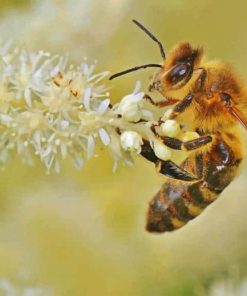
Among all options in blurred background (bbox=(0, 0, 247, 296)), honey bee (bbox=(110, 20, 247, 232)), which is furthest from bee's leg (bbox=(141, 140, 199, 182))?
blurred background (bbox=(0, 0, 247, 296))

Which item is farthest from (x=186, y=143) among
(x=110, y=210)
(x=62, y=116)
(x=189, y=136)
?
(x=110, y=210)

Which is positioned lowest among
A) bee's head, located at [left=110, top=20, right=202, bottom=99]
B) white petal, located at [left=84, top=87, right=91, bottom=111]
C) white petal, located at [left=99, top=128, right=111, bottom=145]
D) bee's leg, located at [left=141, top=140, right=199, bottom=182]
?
bee's leg, located at [left=141, top=140, right=199, bottom=182]

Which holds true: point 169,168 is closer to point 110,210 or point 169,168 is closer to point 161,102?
point 161,102

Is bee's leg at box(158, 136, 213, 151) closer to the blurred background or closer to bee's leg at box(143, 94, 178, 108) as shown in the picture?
bee's leg at box(143, 94, 178, 108)

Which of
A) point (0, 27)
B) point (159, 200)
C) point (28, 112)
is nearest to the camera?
point (28, 112)

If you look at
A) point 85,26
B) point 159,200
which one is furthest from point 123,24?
point 159,200

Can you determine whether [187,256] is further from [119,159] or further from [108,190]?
[119,159]
